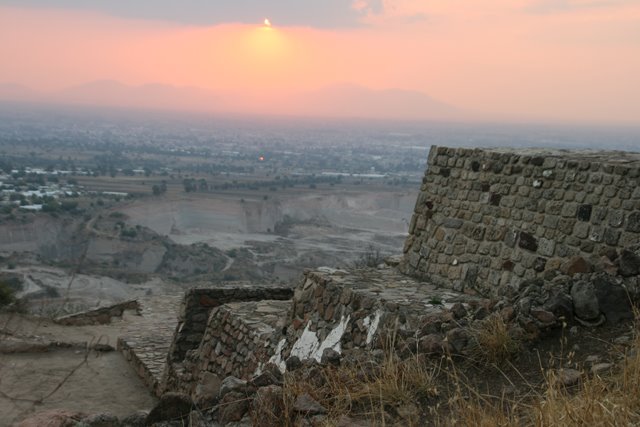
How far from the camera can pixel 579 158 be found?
7.03 metres

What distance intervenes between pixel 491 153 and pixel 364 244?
39.2 m

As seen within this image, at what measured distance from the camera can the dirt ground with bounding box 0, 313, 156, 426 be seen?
28.9 feet

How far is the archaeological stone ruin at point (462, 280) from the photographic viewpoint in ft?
17.2

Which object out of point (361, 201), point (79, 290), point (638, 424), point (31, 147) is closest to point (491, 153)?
point (638, 424)

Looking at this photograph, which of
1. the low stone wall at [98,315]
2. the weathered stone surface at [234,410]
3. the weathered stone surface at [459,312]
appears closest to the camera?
the weathered stone surface at [234,410]

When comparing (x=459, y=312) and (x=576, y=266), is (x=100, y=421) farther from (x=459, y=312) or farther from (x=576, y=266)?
(x=576, y=266)

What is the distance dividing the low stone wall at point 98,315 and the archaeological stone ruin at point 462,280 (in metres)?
5.35

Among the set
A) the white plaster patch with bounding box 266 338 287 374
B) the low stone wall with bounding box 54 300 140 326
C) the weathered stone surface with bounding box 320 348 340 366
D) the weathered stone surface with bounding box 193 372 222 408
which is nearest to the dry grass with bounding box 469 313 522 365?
the weathered stone surface with bounding box 320 348 340 366

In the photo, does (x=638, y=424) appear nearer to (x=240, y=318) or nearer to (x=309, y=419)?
(x=309, y=419)

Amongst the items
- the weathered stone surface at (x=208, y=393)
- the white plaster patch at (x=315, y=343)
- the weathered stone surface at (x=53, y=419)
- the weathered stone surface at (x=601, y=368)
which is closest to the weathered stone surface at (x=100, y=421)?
the weathered stone surface at (x=53, y=419)

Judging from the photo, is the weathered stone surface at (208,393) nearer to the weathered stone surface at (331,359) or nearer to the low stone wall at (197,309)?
the weathered stone surface at (331,359)

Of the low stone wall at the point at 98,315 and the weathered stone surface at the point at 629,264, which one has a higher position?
the weathered stone surface at the point at 629,264

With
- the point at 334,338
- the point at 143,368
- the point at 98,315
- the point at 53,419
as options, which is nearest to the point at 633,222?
the point at 334,338

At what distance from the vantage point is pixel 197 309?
9.87 meters
